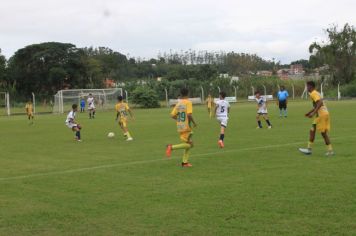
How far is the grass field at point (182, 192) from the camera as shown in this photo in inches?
272

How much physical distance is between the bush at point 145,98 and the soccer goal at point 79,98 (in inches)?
74.3

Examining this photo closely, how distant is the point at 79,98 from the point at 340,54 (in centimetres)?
4132

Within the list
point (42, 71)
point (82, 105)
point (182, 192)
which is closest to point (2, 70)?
point (42, 71)

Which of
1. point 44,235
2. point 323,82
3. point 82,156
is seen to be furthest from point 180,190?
point 323,82

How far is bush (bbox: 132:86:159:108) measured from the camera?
57844 mm

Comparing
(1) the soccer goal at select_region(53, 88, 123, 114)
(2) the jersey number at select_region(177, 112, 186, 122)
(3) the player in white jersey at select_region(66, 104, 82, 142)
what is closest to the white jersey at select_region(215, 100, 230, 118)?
(3) the player in white jersey at select_region(66, 104, 82, 142)

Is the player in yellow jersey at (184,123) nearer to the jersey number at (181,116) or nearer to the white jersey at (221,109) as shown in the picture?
the jersey number at (181,116)

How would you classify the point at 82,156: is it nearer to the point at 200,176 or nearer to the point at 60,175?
the point at 60,175

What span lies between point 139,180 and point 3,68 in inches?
3053

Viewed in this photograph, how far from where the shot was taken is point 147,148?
1655cm

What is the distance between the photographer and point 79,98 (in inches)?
2165

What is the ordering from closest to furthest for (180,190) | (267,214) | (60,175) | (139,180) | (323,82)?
(267,214)
(180,190)
(139,180)
(60,175)
(323,82)

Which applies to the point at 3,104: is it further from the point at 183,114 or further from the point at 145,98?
the point at 183,114

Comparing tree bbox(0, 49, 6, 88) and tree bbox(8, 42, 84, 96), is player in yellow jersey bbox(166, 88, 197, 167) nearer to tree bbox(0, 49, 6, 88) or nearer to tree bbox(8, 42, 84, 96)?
tree bbox(0, 49, 6, 88)
